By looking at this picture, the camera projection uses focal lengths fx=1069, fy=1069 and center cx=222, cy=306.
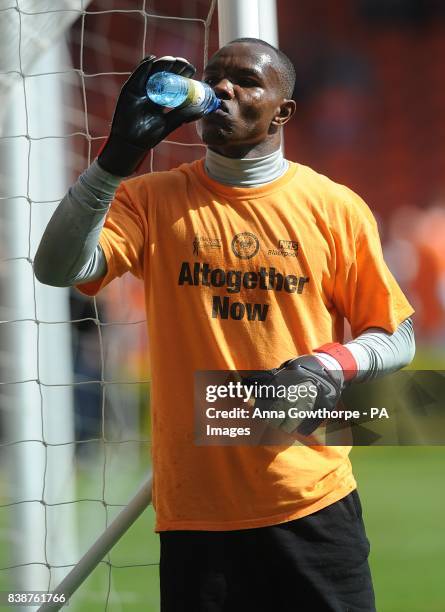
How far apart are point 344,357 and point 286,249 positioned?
246 millimetres

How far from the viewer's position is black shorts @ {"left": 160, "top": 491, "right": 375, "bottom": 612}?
2037 millimetres

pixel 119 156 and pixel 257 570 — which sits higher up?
pixel 119 156

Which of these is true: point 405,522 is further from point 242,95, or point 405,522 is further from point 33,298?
point 242,95

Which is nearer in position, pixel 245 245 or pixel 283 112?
pixel 245 245

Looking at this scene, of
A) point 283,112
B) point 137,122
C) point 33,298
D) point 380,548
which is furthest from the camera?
point 380,548

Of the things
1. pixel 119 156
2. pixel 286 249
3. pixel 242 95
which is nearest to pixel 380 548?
pixel 286 249

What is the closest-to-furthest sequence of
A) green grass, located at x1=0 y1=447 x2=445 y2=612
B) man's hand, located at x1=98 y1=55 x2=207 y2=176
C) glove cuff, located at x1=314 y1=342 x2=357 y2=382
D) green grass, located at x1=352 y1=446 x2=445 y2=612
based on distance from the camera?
1. man's hand, located at x1=98 y1=55 x2=207 y2=176
2. glove cuff, located at x1=314 y1=342 x2=357 y2=382
3. green grass, located at x1=0 y1=447 x2=445 y2=612
4. green grass, located at x1=352 y1=446 x2=445 y2=612

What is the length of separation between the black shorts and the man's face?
2.48ft

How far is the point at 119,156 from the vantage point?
1.89 m

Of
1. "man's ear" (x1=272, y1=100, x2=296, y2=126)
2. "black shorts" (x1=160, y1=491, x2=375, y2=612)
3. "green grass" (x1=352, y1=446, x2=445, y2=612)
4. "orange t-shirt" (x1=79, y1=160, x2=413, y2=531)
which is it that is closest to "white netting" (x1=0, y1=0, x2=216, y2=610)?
"man's ear" (x1=272, y1=100, x2=296, y2=126)

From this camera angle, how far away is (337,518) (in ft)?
6.87

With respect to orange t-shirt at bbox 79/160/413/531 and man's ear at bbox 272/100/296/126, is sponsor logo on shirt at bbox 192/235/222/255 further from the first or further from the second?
man's ear at bbox 272/100/296/126

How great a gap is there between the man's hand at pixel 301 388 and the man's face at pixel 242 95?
46 cm

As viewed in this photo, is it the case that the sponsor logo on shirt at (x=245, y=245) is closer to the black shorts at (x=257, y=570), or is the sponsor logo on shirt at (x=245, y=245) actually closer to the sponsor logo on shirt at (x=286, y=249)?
the sponsor logo on shirt at (x=286, y=249)
